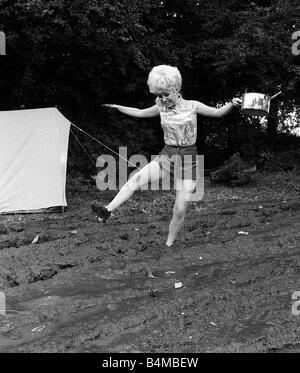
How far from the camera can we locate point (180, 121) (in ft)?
16.1

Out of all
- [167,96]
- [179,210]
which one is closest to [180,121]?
[167,96]

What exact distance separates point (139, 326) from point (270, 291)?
1.24 metres

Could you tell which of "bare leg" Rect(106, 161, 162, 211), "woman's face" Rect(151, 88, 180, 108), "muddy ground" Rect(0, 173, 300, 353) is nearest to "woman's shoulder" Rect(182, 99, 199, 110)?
"woman's face" Rect(151, 88, 180, 108)

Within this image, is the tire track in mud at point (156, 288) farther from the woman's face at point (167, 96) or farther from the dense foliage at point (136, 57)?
the dense foliage at point (136, 57)

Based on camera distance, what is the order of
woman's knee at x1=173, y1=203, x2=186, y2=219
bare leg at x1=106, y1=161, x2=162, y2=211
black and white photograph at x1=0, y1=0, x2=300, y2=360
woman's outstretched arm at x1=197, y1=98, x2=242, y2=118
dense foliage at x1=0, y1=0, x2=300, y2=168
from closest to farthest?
black and white photograph at x1=0, y1=0, x2=300, y2=360 < woman's outstretched arm at x1=197, y1=98, x2=242, y2=118 < bare leg at x1=106, y1=161, x2=162, y2=211 < woman's knee at x1=173, y1=203, x2=186, y2=219 < dense foliage at x1=0, y1=0, x2=300, y2=168

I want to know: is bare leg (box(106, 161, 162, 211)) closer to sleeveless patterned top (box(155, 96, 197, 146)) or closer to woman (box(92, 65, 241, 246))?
woman (box(92, 65, 241, 246))

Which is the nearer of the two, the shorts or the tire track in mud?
the tire track in mud

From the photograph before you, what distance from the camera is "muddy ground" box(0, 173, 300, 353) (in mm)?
3523

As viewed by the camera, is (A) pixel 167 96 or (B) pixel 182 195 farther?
(B) pixel 182 195

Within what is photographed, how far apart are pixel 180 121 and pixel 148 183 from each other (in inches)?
25.8

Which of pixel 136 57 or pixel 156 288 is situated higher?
pixel 136 57

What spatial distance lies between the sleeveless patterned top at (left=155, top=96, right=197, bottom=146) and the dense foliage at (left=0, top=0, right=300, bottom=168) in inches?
172

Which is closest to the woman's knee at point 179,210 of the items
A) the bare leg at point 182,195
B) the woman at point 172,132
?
the bare leg at point 182,195

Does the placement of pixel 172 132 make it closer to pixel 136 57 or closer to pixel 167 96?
pixel 167 96
